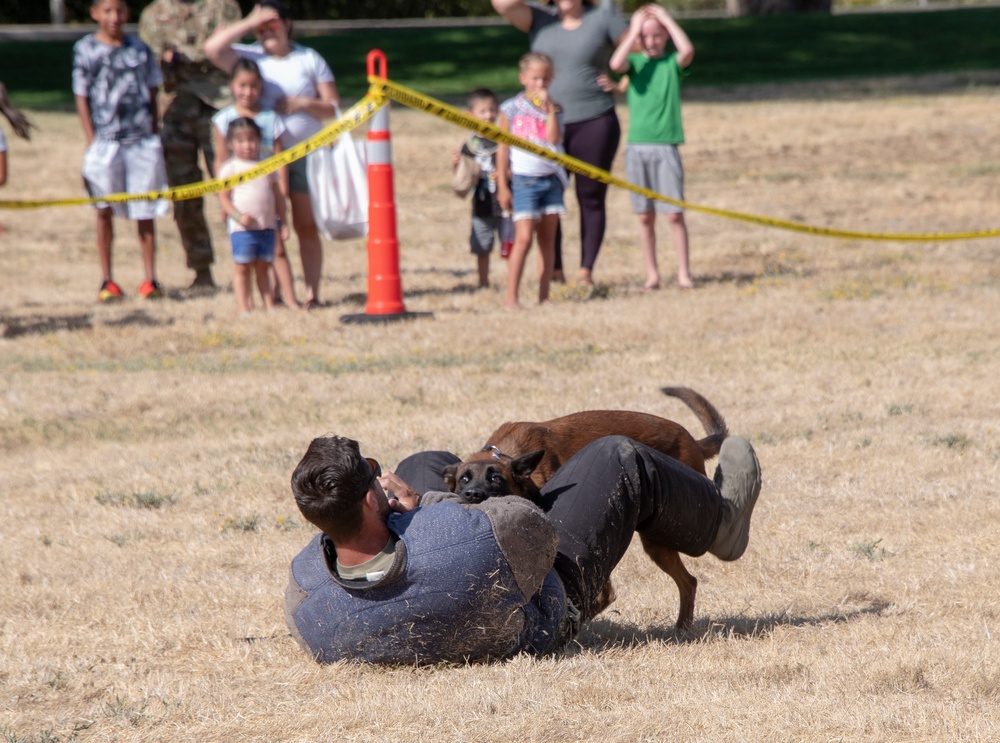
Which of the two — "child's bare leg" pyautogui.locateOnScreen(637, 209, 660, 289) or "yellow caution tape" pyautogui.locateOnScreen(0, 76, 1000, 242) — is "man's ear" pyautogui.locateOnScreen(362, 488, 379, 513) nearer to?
"yellow caution tape" pyautogui.locateOnScreen(0, 76, 1000, 242)

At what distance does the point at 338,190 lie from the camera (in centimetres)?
1010

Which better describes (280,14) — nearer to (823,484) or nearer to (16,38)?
(823,484)

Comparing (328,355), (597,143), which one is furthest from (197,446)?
(597,143)

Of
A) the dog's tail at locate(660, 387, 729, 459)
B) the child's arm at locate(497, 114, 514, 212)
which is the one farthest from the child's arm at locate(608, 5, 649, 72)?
the dog's tail at locate(660, 387, 729, 459)

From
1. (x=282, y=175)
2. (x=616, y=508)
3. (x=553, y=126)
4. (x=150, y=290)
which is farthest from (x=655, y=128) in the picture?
(x=616, y=508)

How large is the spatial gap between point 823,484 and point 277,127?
5.53 metres

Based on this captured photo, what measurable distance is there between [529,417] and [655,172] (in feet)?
13.7

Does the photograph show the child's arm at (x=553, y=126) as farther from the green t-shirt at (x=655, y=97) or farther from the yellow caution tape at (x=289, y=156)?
the yellow caution tape at (x=289, y=156)

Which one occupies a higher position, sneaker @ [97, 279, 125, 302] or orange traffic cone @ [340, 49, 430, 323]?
orange traffic cone @ [340, 49, 430, 323]

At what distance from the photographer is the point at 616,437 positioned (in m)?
4.22

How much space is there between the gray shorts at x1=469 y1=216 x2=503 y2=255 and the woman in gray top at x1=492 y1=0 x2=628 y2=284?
0.83 meters

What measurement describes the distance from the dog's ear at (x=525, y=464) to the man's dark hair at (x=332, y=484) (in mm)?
1003

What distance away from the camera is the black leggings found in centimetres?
1057

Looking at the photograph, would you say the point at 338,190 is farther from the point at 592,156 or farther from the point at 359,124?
the point at 592,156
